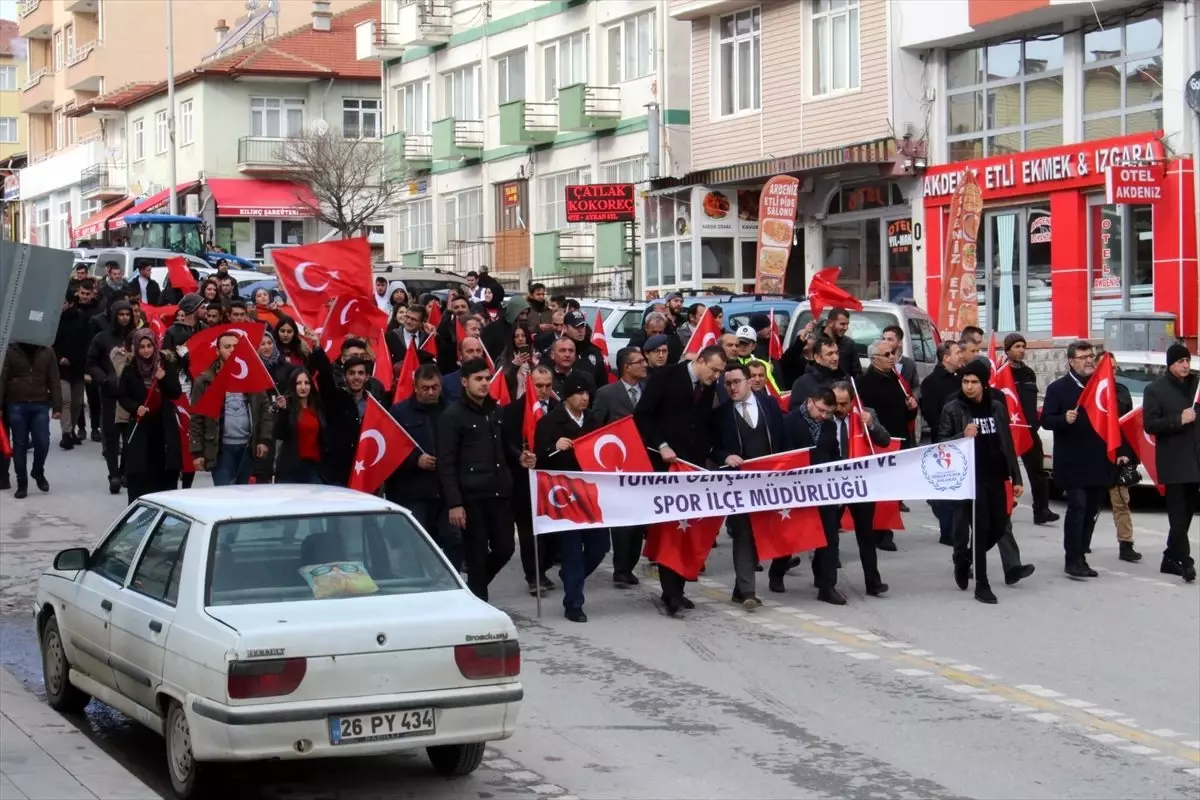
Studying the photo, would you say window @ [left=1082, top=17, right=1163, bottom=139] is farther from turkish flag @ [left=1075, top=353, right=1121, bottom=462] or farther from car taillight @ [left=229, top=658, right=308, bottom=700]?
car taillight @ [left=229, top=658, right=308, bottom=700]

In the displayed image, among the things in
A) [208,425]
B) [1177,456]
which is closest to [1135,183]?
[1177,456]

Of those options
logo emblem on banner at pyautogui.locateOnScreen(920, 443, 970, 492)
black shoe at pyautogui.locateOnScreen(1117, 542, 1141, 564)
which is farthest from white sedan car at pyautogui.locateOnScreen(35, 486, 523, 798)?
black shoe at pyautogui.locateOnScreen(1117, 542, 1141, 564)

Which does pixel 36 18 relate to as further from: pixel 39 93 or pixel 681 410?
pixel 681 410

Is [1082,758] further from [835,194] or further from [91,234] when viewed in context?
[91,234]

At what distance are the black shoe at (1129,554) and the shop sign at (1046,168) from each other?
1350cm

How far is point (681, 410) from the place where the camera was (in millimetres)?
13711

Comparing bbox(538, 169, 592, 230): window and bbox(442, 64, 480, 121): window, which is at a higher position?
bbox(442, 64, 480, 121): window

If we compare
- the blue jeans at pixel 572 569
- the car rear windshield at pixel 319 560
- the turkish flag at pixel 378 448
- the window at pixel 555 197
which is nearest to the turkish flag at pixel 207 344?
the turkish flag at pixel 378 448

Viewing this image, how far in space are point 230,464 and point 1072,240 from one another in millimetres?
18774

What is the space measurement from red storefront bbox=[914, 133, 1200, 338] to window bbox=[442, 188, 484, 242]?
61.7 feet

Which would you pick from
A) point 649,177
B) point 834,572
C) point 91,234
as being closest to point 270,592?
point 834,572

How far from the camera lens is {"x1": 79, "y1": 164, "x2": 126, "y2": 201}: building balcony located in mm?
74312

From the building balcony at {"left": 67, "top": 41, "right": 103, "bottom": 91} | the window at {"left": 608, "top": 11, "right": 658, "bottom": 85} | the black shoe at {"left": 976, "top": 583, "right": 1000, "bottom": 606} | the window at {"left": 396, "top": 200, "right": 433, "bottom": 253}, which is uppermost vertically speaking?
the building balcony at {"left": 67, "top": 41, "right": 103, "bottom": 91}

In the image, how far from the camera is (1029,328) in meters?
31.9
